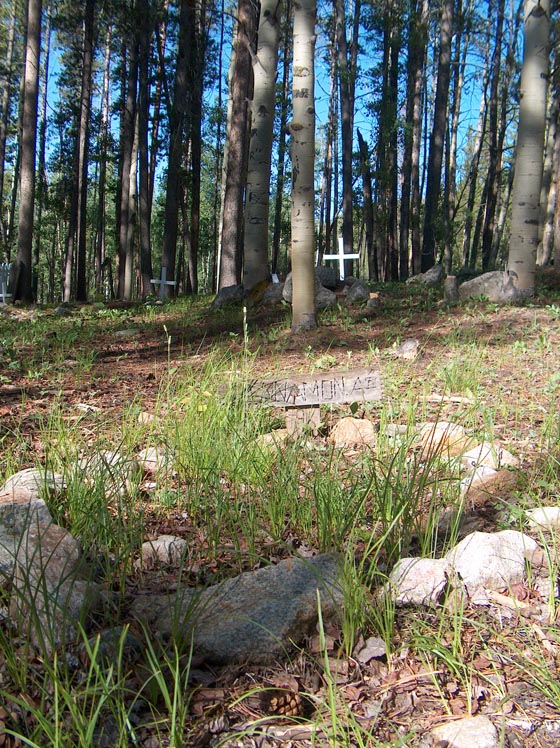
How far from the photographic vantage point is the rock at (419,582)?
1.88 m

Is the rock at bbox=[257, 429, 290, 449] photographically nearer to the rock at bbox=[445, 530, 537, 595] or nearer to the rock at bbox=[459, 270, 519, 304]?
the rock at bbox=[445, 530, 537, 595]

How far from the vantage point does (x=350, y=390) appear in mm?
3783

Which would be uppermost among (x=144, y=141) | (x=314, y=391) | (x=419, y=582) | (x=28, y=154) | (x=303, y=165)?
(x=144, y=141)

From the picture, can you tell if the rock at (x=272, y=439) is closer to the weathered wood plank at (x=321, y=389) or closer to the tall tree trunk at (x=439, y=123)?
the weathered wood plank at (x=321, y=389)

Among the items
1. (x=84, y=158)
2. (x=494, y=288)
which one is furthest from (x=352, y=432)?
(x=84, y=158)

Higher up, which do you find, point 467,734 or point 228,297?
point 228,297

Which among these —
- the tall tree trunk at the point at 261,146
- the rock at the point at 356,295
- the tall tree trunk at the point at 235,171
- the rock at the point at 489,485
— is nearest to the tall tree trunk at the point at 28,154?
the tall tree trunk at the point at 235,171

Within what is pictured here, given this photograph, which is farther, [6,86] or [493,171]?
[6,86]

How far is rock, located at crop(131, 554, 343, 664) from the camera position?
1671 millimetres

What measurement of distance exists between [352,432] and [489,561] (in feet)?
5.26

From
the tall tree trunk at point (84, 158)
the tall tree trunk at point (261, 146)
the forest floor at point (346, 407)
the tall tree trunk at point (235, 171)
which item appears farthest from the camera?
the tall tree trunk at point (84, 158)

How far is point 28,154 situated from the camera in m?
13.1

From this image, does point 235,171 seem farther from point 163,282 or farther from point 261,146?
point 163,282

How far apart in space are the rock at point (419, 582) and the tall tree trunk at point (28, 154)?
13.0 meters
